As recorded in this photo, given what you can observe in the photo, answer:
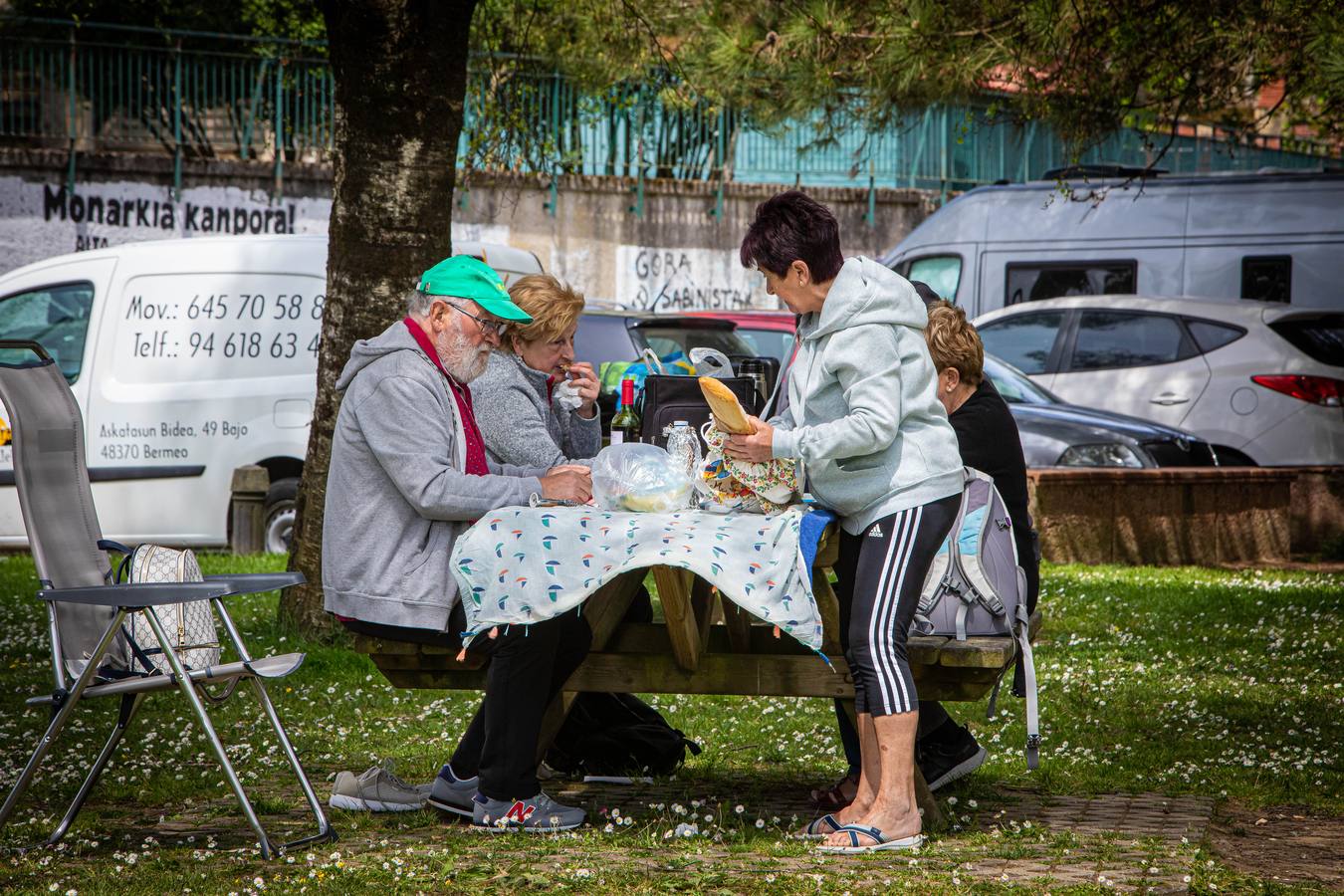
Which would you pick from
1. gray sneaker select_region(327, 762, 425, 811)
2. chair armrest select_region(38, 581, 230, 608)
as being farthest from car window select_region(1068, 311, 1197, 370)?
chair armrest select_region(38, 581, 230, 608)

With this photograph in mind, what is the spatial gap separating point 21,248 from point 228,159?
2698 millimetres

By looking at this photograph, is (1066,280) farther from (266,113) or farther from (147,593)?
(147,593)

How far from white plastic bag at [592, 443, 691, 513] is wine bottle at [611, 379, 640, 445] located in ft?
4.08

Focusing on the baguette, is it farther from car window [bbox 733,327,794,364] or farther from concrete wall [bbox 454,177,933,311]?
→ concrete wall [bbox 454,177,933,311]

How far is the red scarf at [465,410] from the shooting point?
4942mm

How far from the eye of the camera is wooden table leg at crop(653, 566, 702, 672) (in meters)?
4.54

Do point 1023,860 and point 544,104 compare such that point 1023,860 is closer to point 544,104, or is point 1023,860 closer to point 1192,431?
point 1192,431

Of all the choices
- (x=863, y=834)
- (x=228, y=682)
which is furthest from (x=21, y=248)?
(x=863, y=834)

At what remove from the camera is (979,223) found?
16.6 metres

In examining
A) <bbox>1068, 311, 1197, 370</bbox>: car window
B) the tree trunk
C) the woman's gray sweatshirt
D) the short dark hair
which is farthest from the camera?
<bbox>1068, 311, 1197, 370</bbox>: car window

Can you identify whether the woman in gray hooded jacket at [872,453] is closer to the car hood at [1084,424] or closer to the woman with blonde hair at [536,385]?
the woman with blonde hair at [536,385]

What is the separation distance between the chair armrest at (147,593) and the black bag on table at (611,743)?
5.32 feet

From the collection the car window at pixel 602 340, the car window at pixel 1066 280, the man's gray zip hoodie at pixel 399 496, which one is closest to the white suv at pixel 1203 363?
the car window at pixel 1066 280

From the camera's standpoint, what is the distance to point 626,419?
6.17 m
